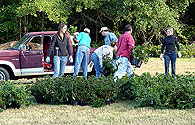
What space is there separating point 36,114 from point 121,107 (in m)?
1.82

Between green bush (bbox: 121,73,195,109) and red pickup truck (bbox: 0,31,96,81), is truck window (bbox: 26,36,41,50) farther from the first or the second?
green bush (bbox: 121,73,195,109)

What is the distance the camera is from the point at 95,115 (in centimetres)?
638

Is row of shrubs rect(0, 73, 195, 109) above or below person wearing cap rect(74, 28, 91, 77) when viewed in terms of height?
below

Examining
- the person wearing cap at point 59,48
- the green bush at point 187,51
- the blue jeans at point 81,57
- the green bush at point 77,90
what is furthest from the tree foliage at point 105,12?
the green bush at point 77,90

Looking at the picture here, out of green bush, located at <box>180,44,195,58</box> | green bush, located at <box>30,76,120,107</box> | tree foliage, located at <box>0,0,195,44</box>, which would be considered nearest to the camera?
green bush, located at <box>30,76,120,107</box>

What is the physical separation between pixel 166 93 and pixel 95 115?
1645 millimetres

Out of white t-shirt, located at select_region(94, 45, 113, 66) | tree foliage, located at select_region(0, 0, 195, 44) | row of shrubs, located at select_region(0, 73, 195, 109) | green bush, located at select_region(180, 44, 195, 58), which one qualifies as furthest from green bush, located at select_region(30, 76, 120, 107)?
green bush, located at select_region(180, 44, 195, 58)

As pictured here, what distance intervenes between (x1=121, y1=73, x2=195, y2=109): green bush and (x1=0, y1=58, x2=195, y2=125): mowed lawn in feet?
0.61

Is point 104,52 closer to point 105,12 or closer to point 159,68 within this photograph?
point 159,68

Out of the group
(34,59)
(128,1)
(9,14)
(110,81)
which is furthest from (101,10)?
(110,81)

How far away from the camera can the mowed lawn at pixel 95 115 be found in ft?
19.3

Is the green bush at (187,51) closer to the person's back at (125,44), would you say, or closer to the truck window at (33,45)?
the truck window at (33,45)

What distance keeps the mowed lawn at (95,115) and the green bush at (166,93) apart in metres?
0.19

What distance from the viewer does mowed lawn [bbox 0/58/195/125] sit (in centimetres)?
587
